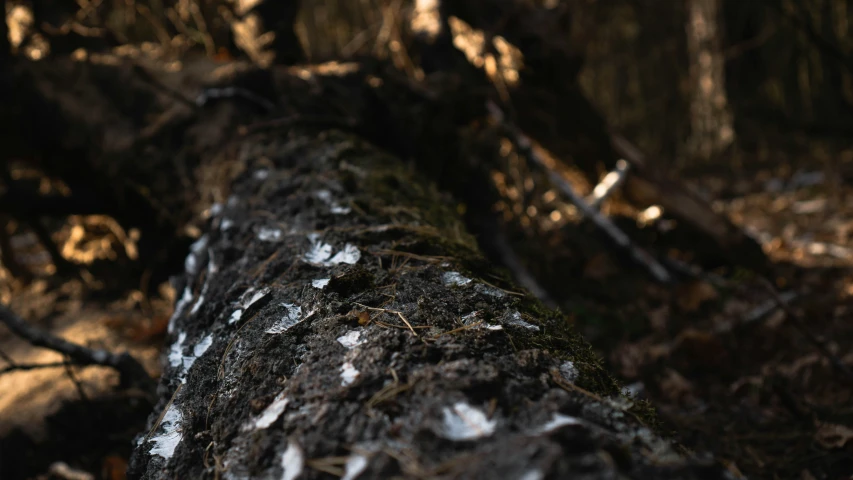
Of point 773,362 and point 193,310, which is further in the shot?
point 773,362

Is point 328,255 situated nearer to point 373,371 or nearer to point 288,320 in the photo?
point 288,320

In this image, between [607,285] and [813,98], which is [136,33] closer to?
[607,285]

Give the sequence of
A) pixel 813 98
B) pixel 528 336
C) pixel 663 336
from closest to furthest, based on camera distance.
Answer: pixel 528 336
pixel 663 336
pixel 813 98

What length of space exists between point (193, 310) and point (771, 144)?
884 centimetres

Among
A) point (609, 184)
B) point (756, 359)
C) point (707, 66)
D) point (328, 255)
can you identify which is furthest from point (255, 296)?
point (707, 66)

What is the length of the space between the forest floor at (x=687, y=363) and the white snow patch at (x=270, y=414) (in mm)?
883

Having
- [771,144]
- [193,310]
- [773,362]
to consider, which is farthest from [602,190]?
[771,144]

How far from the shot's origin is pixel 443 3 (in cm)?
389

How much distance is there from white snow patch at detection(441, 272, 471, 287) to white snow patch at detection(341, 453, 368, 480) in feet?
1.96

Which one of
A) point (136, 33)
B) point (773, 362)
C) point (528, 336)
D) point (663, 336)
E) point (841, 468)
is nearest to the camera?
point (528, 336)

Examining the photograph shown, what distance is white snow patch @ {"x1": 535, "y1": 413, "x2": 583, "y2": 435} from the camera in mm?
830

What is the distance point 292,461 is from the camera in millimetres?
893

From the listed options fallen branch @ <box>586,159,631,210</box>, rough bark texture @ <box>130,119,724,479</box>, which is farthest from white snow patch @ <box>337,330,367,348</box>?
fallen branch @ <box>586,159,631,210</box>

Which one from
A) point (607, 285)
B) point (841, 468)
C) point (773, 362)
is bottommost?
point (607, 285)
